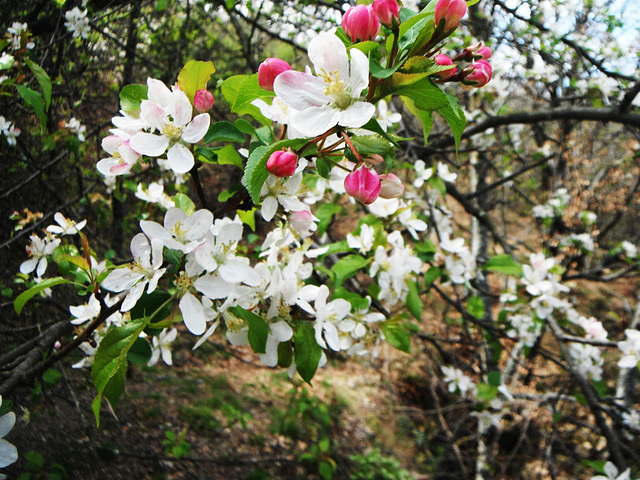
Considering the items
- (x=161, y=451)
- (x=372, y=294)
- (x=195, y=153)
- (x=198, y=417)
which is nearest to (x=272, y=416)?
(x=198, y=417)

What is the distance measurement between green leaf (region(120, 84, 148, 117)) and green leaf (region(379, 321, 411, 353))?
105 cm

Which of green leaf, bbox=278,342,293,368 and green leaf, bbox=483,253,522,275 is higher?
green leaf, bbox=278,342,293,368

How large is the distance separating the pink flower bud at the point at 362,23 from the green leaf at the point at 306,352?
2.17ft

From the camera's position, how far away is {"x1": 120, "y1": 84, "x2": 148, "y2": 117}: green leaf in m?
0.79

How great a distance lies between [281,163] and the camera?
2.07 feet

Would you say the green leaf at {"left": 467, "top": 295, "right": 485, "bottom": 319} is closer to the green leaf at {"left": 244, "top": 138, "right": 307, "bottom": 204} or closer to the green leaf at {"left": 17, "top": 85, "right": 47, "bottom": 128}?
the green leaf at {"left": 244, "top": 138, "right": 307, "bottom": 204}

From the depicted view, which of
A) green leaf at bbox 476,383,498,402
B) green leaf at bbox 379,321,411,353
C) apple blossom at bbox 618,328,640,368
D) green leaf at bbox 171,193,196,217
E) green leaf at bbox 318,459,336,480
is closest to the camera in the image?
green leaf at bbox 171,193,196,217

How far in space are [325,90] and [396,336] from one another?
0.99m

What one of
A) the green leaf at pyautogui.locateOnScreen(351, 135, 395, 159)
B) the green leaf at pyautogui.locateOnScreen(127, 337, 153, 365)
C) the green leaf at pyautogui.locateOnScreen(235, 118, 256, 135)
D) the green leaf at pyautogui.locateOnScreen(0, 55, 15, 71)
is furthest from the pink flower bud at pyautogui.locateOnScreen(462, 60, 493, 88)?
the green leaf at pyautogui.locateOnScreen(0, 55, 15, 71)

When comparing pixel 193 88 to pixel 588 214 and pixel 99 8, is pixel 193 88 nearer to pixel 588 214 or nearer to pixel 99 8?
pixel 99 8

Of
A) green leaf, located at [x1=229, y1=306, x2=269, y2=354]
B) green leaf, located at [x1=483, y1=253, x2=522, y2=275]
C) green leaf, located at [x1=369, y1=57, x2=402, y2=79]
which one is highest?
green leaf, located at [x1=369, y1=57, x2=402, y2=79]

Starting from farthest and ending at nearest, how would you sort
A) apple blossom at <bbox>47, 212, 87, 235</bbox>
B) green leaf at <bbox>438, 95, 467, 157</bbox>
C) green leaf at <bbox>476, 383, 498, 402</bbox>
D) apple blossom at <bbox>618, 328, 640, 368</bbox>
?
green leaf at <bbox>476, 383, 498, 402</bbox>
apple blossom at <bbox>618, 328, 640, 368</bbox>
apple blossom at <bbox>47, 212, 87, 235</bbox>
green leaf at <bbox>438, 95, 467, 157</bbox>

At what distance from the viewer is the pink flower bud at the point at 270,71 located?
0.67m

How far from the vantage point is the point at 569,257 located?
4238mm
